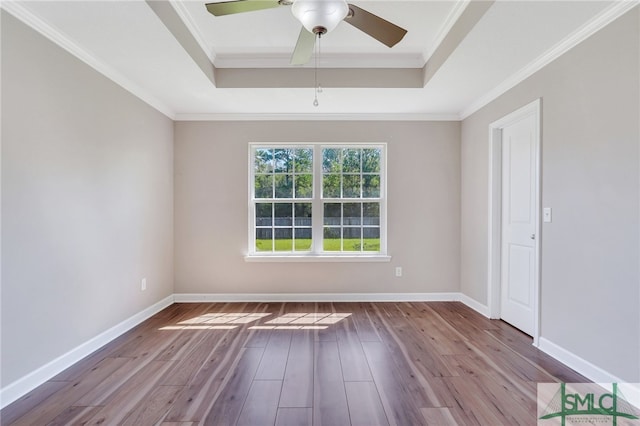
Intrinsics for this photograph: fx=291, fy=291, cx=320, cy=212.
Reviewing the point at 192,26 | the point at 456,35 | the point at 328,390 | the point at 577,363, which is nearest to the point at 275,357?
the point at 328,390

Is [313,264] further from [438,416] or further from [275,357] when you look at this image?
[438,416]

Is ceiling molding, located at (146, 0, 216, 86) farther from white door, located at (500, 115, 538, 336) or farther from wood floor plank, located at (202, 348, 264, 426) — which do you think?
white door, located at (500, 115, 538, 336)

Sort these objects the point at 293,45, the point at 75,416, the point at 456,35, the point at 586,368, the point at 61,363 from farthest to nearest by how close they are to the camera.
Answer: the point at 293,45
the point at 456,35
the point at 61,363
the point at 586,368
the point at 75,416

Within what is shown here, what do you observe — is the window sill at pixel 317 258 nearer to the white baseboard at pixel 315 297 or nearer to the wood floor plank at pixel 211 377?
the white baseboard at pixel 315 297

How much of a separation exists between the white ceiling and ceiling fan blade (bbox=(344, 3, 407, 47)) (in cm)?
68

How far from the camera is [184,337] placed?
9.10 feet

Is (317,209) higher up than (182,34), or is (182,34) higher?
(182,34)

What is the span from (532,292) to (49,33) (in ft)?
14.5

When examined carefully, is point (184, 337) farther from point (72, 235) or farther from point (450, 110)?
point (450, 110)

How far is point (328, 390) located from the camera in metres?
1.95

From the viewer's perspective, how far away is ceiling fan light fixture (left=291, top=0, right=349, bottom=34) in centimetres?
140

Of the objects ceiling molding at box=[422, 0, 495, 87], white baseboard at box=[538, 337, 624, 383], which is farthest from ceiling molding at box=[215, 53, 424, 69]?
white baseboard at box=[538, 337, 624, 383]

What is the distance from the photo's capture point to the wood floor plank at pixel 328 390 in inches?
66.2

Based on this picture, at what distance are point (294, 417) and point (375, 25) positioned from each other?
2308 mm
